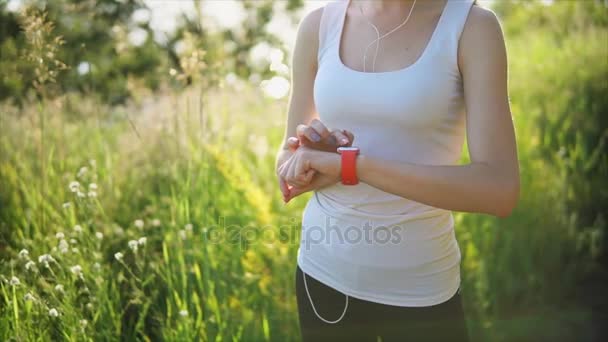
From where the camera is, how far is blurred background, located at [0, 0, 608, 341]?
235 centimetres

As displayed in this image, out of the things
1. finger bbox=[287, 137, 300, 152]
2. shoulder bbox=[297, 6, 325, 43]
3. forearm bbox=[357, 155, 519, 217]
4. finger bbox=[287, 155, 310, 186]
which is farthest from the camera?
shoulder bbox=[297, 6, 325, 43]

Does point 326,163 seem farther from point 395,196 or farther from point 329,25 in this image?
point 329,25

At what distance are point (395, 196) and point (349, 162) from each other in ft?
0.59

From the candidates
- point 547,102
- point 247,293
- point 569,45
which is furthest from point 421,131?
point 569,45

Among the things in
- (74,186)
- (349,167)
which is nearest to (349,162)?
(349,167)

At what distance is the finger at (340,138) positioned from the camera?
158 centimetres

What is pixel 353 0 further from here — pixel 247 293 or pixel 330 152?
pixel 247 293

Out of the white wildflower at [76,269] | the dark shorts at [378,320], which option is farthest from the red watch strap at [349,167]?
the white wildflower at [76,269]

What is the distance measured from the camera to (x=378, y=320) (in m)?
1.63

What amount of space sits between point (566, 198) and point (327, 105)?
8.66ft

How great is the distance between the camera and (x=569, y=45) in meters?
5.29

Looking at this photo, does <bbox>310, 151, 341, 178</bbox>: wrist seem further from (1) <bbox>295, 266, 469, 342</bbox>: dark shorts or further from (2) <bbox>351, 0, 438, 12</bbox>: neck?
(2) <bbox>351, 0, 438, 12</bbox>: neck

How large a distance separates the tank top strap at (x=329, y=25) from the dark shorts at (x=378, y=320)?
64 cm

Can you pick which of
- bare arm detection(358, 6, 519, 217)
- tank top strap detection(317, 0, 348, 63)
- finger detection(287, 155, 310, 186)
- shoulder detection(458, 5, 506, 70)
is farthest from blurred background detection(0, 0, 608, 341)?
finger detection(287, 155, 310, 186)
